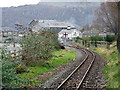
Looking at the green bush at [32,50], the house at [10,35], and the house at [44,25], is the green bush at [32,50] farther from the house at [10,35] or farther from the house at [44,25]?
the house at [44,25]

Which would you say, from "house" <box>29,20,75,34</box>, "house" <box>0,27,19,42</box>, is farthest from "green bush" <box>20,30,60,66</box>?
"house" <box>29,20,75,34</box>

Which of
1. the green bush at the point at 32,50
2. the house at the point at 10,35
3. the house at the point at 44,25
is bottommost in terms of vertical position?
the green bush at the point at 32,50

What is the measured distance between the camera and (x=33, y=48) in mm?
14211

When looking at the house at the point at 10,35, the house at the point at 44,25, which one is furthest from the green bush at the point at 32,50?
the house at the point at 44,25

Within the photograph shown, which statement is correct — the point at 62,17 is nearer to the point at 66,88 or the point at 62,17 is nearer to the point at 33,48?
the point at 33,48

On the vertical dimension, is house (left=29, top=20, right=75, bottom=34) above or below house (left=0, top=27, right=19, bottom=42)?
above

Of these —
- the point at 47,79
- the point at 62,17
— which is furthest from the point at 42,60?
the point at 62,17

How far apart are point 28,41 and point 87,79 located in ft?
17.5

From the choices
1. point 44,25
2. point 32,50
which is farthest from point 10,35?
point 44,25

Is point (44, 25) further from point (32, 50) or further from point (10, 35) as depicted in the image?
point (32, 50)

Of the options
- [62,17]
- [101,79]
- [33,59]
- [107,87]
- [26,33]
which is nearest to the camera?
[107,87]

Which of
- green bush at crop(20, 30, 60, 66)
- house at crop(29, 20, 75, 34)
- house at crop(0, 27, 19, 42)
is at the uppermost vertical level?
house at crop(29, 20, 75, 34)

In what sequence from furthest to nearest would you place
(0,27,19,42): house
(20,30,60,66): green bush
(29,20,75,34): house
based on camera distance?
1. (29,20,75,34): house
2. (0,27,19,42): house
3. (20,30,60,66): green bush

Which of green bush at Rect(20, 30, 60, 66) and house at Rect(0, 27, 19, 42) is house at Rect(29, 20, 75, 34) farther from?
green bush at Rect(20, 30, 60, 66)
